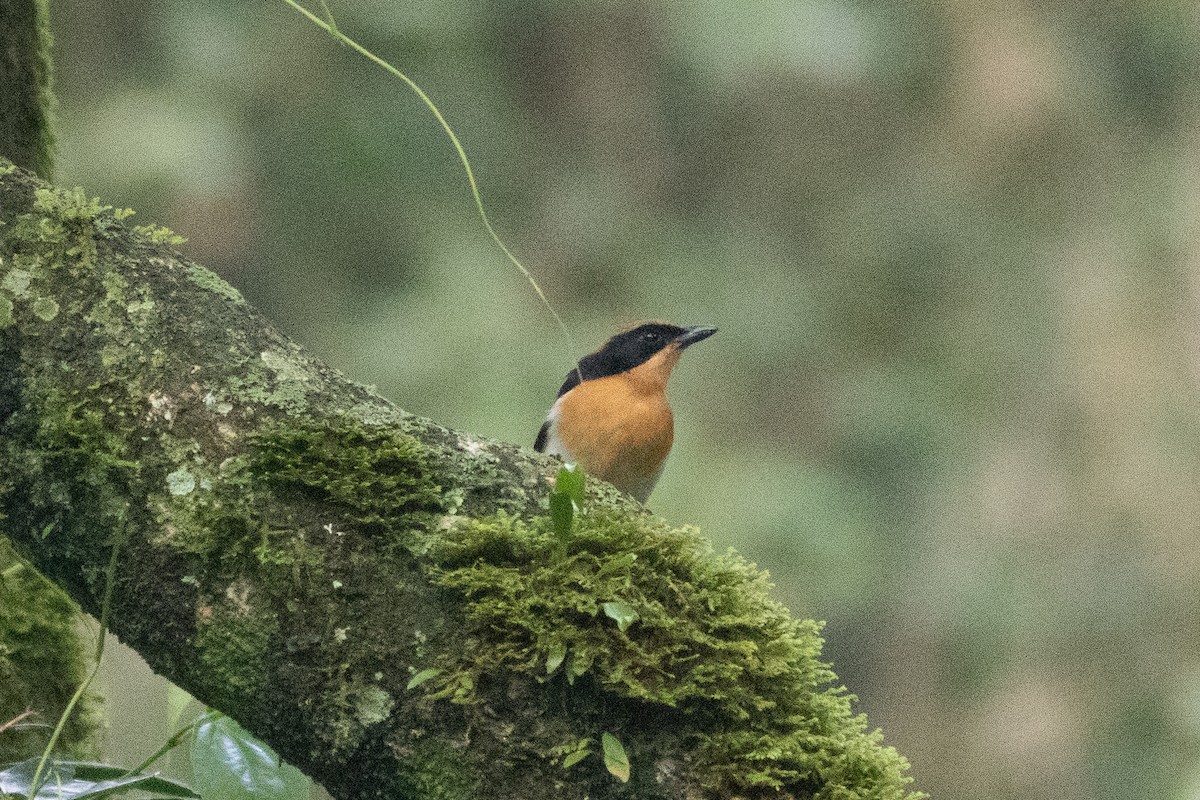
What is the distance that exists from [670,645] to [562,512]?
20 centimetres

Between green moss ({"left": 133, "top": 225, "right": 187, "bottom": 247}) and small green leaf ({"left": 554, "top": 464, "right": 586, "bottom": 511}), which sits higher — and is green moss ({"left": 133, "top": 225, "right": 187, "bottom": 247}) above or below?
above

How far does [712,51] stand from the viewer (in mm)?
8133

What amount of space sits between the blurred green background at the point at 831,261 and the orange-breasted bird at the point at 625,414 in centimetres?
197

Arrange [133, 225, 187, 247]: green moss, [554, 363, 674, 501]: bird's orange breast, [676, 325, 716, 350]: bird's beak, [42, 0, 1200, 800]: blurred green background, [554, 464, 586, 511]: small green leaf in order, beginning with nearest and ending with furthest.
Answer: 1. [554, 464, 586, 511]: small green leaf
2. [133, 225, 187, 247]: green moss
3. [554, 363, 674, 501]: bird's orange breast
4. [676, 325, 716, 350]: bird's beak
5. [42, 0, 1200, 800]: blurred green background

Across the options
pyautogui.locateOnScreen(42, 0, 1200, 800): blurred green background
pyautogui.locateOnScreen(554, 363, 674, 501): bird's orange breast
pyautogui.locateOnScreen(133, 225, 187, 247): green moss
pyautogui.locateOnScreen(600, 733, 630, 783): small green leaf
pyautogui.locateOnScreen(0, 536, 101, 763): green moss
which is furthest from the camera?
pyautogui.locateOnScreen(42, 0, 1200, 800): blurred green background

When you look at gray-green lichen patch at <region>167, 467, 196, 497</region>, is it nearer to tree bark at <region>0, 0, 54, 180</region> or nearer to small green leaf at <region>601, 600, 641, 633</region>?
small green leaf at <region>601, 600, 641, 633</region>

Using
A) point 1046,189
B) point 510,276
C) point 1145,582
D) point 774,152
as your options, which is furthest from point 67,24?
point 1145,582

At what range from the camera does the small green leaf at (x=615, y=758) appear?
1.59 meters

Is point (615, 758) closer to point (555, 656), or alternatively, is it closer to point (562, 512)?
point (555, 656)

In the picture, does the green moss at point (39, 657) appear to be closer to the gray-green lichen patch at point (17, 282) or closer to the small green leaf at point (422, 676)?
the gray-green lichen patch at point (17, 282)

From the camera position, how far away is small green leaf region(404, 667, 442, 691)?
1.63 metres

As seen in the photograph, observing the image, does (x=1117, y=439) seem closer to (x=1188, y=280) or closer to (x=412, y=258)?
(x=1188, y=280)

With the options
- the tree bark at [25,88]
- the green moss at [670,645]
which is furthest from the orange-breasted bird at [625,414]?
the green moss at [670,645]

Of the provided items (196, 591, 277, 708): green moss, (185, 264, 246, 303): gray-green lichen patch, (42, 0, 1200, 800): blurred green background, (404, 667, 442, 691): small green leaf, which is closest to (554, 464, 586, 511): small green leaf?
(404, 667, 442, 691): small green leaf
